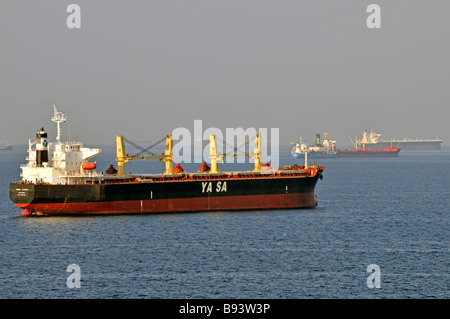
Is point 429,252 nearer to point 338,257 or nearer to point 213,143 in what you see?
point 338,257

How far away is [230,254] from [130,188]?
21.1 m

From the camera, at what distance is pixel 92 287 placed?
39406mm

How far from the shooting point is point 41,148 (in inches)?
2623

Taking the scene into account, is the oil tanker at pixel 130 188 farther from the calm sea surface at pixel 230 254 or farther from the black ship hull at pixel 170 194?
the calm sea surface at pixel 230 254

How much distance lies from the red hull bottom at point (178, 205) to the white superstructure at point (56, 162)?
9.65 ft

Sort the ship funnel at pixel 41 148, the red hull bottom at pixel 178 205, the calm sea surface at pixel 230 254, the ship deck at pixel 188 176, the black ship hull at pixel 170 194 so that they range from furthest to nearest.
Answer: the ship funnel at pixel 41 148 → the ship deck at pixel 188 176 → the red hull bottom at pixel 178 205 → the black ship hull at pixel 170 194 → the calm sea surface at pixel 230 254

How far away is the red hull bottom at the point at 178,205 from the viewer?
65.0 m

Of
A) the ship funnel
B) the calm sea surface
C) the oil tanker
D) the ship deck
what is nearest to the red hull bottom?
the oil tanker

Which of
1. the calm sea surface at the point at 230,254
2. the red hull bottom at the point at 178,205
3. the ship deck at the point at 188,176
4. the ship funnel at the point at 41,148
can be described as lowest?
the calm sea surface at the point at 230,254

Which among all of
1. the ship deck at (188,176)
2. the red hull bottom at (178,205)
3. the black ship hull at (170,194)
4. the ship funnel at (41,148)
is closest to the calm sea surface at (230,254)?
the red hull bottom at (178,205)

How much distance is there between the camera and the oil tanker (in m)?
64.7

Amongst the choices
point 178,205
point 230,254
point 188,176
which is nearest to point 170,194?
point 178,205
